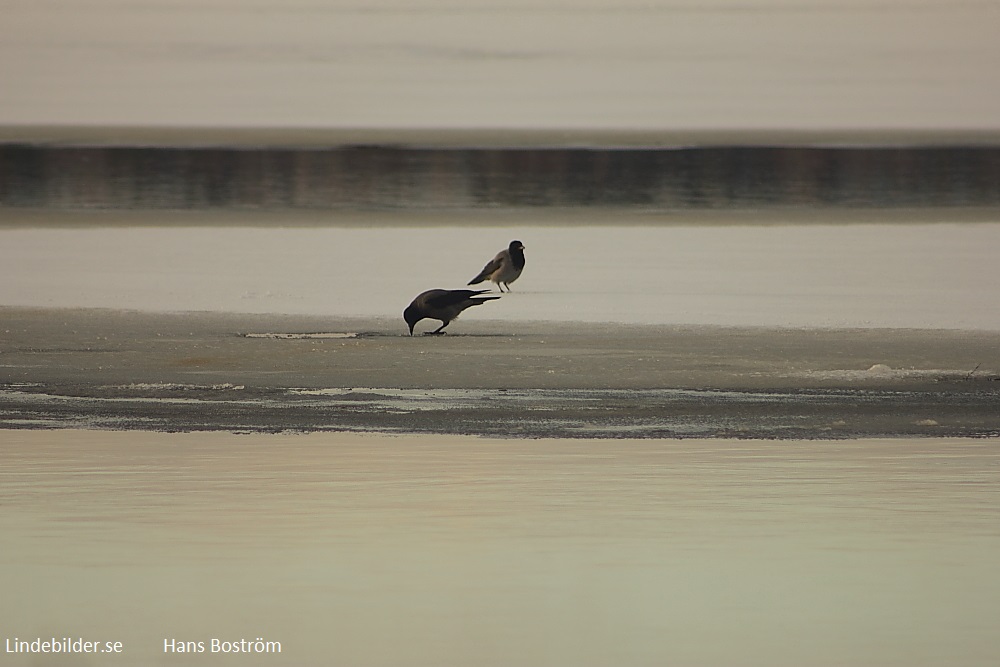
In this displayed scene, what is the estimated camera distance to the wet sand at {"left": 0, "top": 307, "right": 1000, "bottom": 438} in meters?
9.33

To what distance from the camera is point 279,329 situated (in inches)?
523

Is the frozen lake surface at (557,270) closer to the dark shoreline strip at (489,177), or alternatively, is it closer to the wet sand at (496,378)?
the wet sand at (496,378)

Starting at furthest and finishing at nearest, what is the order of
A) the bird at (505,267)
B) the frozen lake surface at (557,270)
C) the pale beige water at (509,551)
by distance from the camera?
1. the bird at (505,267)
2. the frozen lake surface at (557,270)
3. the pale beige water at (509,551)

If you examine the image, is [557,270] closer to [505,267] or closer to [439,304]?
[505,267]

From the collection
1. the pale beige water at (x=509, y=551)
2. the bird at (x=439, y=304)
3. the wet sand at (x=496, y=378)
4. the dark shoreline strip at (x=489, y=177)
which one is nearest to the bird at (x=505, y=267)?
the wet sand at (x=496, y=378)

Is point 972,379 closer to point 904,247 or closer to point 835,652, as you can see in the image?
point 835,652

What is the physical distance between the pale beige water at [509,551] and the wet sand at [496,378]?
740mm

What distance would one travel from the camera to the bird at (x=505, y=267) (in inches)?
633

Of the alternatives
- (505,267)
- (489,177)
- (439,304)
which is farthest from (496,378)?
(489,177)

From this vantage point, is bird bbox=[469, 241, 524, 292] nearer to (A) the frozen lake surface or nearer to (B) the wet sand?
(A) the frozen lake surface

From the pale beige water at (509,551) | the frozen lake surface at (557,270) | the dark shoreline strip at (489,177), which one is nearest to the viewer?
the pale beige water at (509,551)

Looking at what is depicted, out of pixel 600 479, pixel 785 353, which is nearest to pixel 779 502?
pixel 600 479

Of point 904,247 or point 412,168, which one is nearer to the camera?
point 904,247

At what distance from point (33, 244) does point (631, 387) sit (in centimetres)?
1272
